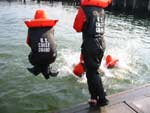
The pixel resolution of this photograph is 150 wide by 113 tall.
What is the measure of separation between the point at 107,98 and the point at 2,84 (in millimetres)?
3842

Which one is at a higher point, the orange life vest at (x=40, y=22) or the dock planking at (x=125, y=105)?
the orange life vest at (x=40, y=22)

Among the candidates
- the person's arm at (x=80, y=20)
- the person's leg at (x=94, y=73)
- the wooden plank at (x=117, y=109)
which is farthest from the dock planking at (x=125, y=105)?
the person's arm at (x=80, y=20)

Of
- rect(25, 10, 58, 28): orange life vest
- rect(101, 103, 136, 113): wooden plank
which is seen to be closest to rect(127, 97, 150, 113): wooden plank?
rect(101, 103, 136, 113): wooden plank

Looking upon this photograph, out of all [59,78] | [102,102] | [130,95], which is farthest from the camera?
[59,78]

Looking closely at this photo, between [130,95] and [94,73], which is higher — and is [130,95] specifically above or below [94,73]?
below

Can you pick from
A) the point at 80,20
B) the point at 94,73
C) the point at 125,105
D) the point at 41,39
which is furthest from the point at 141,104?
the point at 41,39

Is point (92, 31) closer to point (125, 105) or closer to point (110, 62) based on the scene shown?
point (125, 105)

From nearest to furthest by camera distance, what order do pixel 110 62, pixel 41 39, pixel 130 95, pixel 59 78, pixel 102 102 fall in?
1. pixel 41 39
2. pixel 102 102
3. pixel 130 95
4. pixel 59 78
5. pixel 110 62

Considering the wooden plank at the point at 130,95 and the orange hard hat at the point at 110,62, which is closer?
the wooden plank at the point at 130,95

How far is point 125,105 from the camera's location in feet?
18.1

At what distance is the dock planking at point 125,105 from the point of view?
535 cm

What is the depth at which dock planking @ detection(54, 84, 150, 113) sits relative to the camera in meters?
5.35

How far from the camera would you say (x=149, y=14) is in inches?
1287

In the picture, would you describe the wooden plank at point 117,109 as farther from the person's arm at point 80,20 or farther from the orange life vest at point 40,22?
the orange life vest at point 40,22
